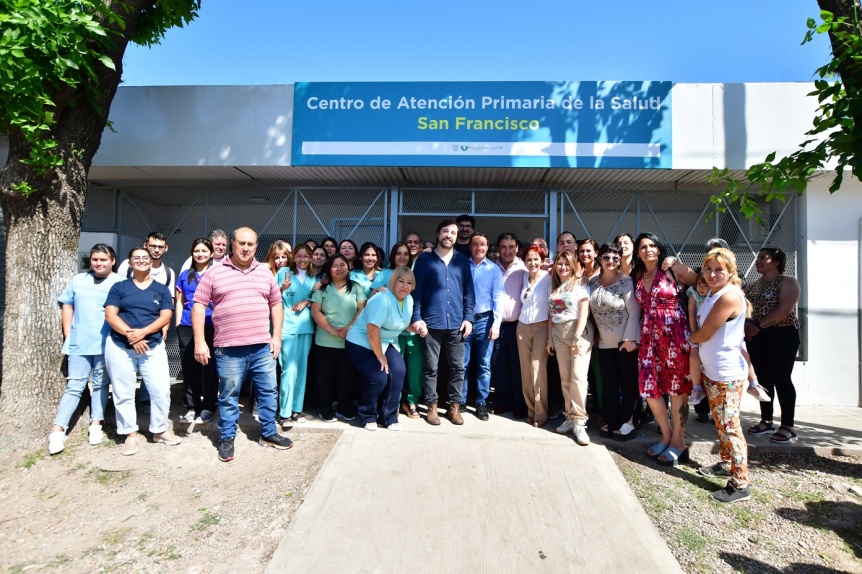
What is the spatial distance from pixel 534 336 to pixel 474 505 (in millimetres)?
1711

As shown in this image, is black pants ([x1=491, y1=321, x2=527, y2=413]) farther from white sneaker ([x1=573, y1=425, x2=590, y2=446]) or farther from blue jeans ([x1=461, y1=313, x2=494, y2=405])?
white sneaker ([x1=573, y1=425, x2=590, y2=446])

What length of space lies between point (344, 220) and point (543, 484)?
192 inches

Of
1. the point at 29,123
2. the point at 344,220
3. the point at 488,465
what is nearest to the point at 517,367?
the point at 488,465

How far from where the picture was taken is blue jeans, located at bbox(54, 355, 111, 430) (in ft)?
12.7

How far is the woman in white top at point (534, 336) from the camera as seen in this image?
424cm

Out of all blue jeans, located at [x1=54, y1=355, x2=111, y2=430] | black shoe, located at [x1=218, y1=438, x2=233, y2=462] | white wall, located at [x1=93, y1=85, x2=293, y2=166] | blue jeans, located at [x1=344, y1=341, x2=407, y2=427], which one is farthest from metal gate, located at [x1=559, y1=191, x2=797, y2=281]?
blue jeans, located at [x1=54, y1=355, x2=111, y2=430]

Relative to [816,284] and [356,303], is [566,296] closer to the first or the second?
[356,303]

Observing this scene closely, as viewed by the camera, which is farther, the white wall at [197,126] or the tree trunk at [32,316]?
the white wall at [197,126]

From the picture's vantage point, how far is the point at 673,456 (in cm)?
375

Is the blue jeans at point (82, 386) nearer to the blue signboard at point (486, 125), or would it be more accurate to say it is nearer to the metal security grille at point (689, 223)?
the blue signboard at point (486, 125)

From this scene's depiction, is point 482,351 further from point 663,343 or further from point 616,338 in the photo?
point 663,343

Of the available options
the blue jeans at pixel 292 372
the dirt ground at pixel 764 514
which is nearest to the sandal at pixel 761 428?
the dirt ground at pixel 764 514

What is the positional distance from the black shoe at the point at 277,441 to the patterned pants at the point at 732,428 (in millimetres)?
3372

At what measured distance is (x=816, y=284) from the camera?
5879 millimetres
